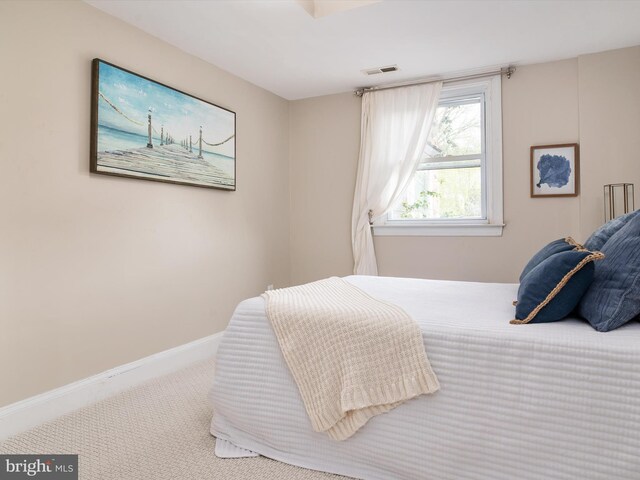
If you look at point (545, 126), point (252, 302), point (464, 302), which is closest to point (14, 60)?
point (252, 302)

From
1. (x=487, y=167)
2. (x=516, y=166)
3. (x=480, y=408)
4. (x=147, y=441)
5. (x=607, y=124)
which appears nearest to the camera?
(x=480, y=408)

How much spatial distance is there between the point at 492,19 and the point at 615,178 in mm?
1605

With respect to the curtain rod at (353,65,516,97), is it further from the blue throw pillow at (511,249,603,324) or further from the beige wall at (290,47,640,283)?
the blue throw pillow at (511,249,603,324)

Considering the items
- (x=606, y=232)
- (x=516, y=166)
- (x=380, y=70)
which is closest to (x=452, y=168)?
(x=516, y=166)

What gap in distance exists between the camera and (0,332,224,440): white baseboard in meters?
2.08

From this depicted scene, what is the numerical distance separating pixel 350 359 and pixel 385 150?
9.14 ft

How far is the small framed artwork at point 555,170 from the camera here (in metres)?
3.36

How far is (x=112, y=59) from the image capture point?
2.59 metres

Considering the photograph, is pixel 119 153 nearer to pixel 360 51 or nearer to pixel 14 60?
pixel 14 60

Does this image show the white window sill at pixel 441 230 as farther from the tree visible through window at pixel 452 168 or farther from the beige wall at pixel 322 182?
the beige wall at pixel 322 182

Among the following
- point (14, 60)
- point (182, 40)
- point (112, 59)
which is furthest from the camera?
point (182, 40)

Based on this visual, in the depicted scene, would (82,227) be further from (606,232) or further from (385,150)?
(606,232)

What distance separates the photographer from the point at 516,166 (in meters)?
3.55

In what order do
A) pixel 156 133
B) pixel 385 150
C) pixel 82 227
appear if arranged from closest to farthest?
pixel 82 227, pixel 156 133, pixel 385 150
